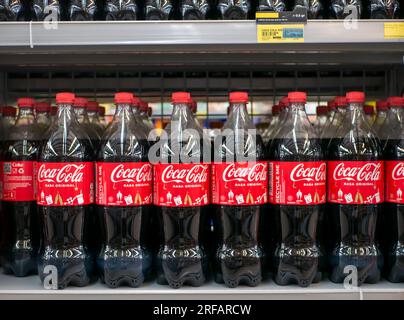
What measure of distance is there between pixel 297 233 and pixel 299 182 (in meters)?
0.18

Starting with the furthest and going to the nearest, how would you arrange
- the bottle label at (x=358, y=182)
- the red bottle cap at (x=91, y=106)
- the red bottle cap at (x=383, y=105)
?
1. the red bottle cap at (x=91, y=106)
2. the red bottle cap at (x=383, y=105)
3. the bottle label at (x=358, y=182)

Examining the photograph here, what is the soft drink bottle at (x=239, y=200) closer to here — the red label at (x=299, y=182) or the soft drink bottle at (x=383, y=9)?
the red label at (x=299, y=182)

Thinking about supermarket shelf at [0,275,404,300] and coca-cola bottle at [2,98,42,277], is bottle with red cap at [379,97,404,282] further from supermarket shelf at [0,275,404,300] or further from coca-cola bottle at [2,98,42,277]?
coca-cola bottle at [2,98,42,277]

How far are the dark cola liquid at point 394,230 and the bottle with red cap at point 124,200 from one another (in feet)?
2.45

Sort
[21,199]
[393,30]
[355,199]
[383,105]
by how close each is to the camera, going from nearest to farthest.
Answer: [393,30] → [355,199] → [21,199] → [383,105]

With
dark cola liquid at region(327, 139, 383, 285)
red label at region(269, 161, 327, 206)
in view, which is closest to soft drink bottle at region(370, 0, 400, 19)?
dark cola liquid at region(327, 139, 383, 285)

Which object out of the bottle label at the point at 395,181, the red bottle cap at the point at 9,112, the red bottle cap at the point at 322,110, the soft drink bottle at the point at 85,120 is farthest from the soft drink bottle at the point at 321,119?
the red bottle cap at the point at 9,112

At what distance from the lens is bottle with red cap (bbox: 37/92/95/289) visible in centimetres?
134

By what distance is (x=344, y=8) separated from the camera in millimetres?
1391

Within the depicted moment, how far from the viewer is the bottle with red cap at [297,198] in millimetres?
1342

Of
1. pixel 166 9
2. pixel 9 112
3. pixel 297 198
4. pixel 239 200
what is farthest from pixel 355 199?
pixel 9 112

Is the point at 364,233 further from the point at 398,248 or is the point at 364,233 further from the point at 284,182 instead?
the point at 284,182

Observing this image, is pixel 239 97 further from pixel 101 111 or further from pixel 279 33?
pixel 101 111

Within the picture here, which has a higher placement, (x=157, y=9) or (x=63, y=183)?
(x=157, y=9)
